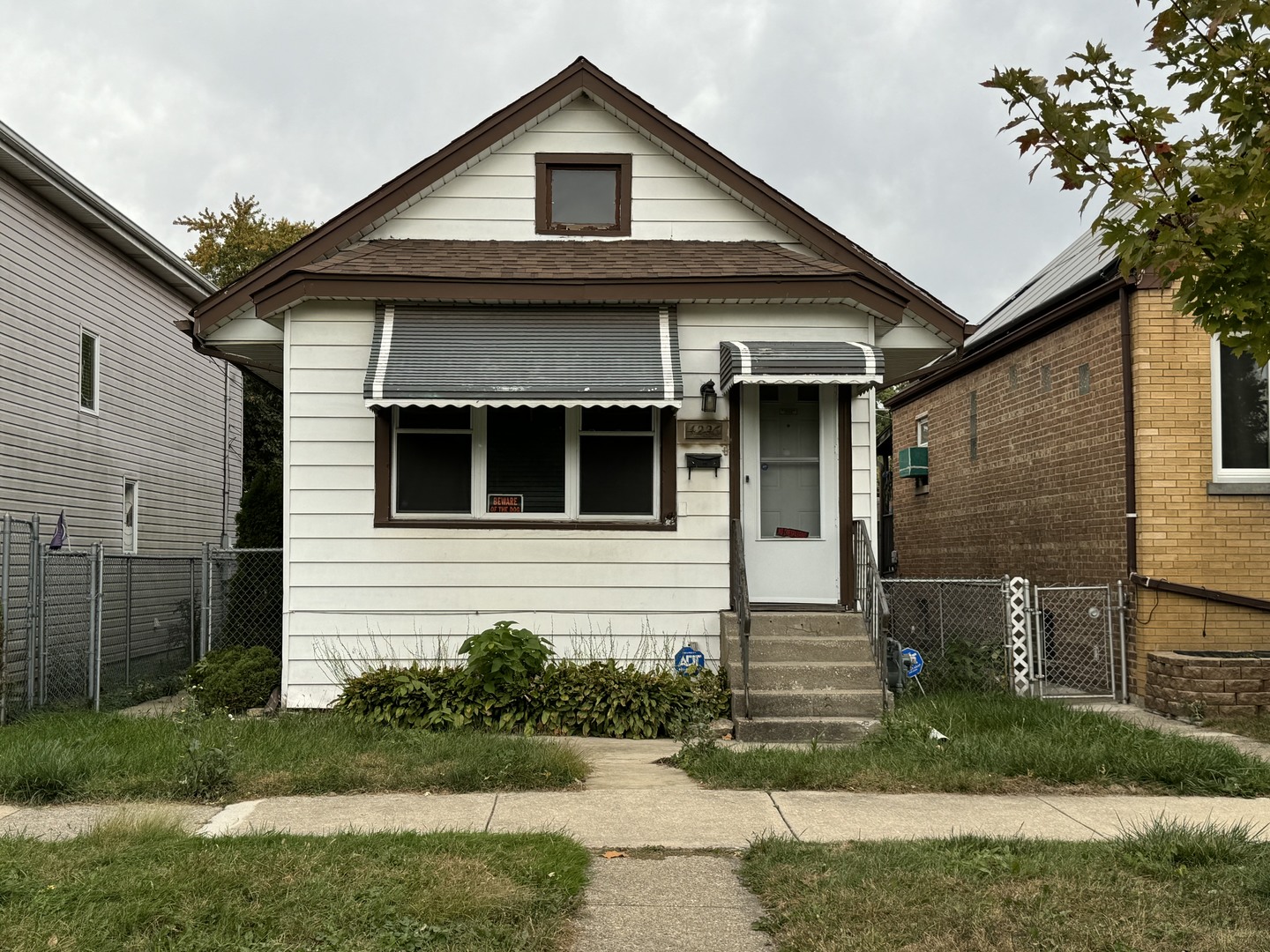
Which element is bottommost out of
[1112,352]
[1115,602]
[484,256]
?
[1115,602]

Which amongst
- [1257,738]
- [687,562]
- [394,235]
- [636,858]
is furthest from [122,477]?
[1257,738]

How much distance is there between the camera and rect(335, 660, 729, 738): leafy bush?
9789mm

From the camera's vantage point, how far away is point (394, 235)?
11656 mm

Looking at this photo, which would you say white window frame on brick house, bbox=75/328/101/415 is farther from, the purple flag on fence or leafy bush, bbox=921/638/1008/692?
leafy bush, bbox=921/638/1008/692

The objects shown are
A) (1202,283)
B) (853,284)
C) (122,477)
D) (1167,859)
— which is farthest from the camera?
(122,477)

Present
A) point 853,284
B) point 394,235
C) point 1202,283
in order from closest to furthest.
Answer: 1. point 1202,283
2. point 853,284
3. point 394,235

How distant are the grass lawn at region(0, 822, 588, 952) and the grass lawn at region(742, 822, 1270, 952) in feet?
3.54

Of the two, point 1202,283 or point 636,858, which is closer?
point 1202,283

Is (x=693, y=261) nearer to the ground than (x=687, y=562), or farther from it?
farther from it

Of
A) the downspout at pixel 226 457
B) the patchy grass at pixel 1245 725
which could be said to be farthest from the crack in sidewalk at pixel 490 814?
the downspout at pixel 226 457

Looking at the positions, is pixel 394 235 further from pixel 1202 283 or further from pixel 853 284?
pixel 1202 283

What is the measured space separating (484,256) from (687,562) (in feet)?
11.6

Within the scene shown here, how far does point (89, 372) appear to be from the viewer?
1633 cm

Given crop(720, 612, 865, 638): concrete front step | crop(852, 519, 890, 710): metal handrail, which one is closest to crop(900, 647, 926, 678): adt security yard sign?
crop(852, 519, 890, 710): metal handrail
